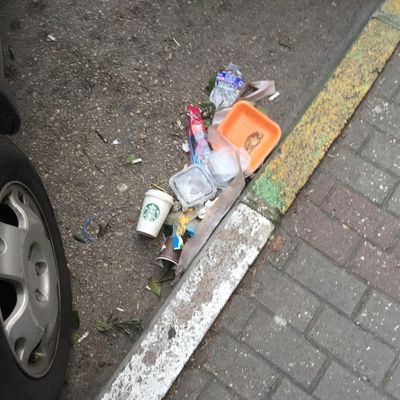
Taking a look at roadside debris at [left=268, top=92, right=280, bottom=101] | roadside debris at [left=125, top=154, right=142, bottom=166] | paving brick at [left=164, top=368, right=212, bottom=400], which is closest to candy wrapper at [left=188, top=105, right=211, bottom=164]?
roadside debris at [left=125, top=154, right=142, bottom=166]

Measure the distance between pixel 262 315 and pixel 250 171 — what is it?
84 cm

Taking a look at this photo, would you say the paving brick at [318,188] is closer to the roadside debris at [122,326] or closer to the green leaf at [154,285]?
the green leaf at [154,285]

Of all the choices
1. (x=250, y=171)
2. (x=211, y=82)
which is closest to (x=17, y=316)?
(x=250, y=171)

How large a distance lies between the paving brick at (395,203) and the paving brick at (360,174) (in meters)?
0.04

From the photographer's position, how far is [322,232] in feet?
9.75

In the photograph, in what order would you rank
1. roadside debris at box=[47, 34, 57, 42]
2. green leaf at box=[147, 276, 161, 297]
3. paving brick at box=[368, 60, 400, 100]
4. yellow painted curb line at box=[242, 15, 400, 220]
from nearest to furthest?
green leaf at box=[147, 276, 161, 297]
yellow painted curb line at box=[242, 15, 400, 220]
paving brick at box=[368, 60, 400, 100]
roadside debris at box=[47, 34, 57, 42]

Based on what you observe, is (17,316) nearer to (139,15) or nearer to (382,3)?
(139,15)

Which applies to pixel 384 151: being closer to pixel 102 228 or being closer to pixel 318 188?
pixel 318 188

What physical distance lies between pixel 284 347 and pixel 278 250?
1.70ft

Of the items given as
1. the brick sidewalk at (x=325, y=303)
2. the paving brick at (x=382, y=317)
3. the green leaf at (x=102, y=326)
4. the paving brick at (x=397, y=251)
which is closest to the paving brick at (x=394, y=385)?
the brick sidewalk at (x=325, y=303)

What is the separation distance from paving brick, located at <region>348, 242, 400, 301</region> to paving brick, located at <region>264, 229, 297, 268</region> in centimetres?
34

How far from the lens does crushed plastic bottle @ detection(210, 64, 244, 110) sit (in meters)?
A: 3.32

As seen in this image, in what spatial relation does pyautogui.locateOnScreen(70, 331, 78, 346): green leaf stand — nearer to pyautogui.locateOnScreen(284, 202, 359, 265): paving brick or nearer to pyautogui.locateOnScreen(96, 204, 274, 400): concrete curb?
pyautogui.locateOnScreen(96, 204, 274, 400): concrete curb

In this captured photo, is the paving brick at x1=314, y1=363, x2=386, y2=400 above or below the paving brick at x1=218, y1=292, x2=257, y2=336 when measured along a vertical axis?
below
